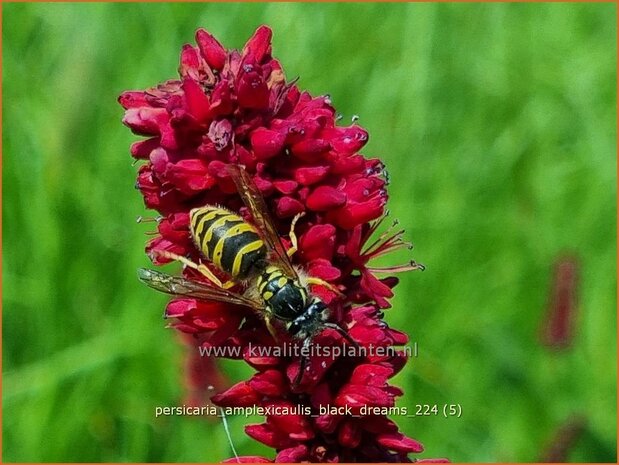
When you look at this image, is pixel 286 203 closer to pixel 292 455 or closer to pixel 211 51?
pixel 211 51

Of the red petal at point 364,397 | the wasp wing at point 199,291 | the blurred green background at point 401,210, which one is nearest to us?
the red petal at point 364,397

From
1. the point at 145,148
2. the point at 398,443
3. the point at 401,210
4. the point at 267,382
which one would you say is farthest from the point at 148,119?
the point at 401,210

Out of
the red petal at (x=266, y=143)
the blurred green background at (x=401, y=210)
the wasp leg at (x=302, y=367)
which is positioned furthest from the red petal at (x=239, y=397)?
the blurred green background at (x=401, y=210)

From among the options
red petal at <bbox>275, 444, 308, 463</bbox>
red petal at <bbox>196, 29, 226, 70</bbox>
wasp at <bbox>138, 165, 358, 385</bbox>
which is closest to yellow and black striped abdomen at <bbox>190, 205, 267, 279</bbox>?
wasp at <bbox>138, 165, 358, 385</bbox>

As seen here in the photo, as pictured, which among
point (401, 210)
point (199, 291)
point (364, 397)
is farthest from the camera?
point (401, 210)

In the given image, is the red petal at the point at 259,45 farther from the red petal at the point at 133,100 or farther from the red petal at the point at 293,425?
the red petal at the point at 293,425

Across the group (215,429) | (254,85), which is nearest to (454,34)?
(215,429)
